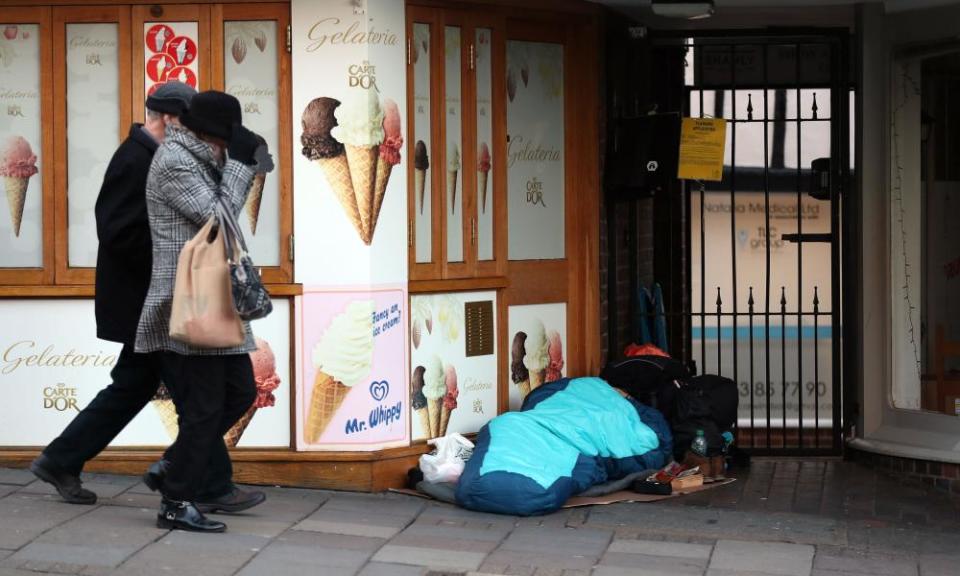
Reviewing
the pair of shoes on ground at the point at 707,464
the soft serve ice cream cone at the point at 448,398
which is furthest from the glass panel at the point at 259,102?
the pair of shoes on ground at the point at 707,464

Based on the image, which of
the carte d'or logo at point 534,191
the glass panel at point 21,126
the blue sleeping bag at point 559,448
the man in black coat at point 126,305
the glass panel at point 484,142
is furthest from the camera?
the carte d'or logo at point 534,191

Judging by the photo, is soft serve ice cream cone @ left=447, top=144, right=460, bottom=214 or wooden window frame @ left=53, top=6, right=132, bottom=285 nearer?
wooden window frame @ left=53, top=6, right=132, bottom=285

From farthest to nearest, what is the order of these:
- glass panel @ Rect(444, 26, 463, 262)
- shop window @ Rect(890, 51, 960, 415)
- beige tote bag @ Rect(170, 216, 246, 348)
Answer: shop window @ Rect(890, 51, 960, 415) < glass panel @ Rect(444, 26, 463, 262) < beige tote bag @ Rect(170, 216, 246, 348)

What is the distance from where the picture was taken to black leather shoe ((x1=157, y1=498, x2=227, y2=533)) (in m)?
5.77

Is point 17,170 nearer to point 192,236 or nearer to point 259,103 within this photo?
point 259,103

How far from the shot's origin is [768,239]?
8438 millimetres

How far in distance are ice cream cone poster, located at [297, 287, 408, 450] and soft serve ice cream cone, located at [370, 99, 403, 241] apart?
14.1 inches

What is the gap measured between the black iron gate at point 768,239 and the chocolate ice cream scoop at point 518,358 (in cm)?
112

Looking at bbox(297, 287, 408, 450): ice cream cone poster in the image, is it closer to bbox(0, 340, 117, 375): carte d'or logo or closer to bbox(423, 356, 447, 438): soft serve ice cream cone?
bbox(423, 356, 447, 438): soft serve ice cream cone

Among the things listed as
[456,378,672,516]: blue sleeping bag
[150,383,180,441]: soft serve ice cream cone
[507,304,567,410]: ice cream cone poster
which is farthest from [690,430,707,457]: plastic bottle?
[150,383,180,441]: soft serve ice cream cone

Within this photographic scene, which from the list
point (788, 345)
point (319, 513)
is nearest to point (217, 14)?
point (319, 513)

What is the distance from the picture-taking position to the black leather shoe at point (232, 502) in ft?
19.9

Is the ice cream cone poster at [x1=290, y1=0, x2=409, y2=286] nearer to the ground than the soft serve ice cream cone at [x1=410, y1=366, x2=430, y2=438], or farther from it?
farther from it

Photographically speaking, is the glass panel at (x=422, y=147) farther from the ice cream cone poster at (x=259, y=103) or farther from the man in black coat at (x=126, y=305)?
the man in black coat at (x=126, y=305)
